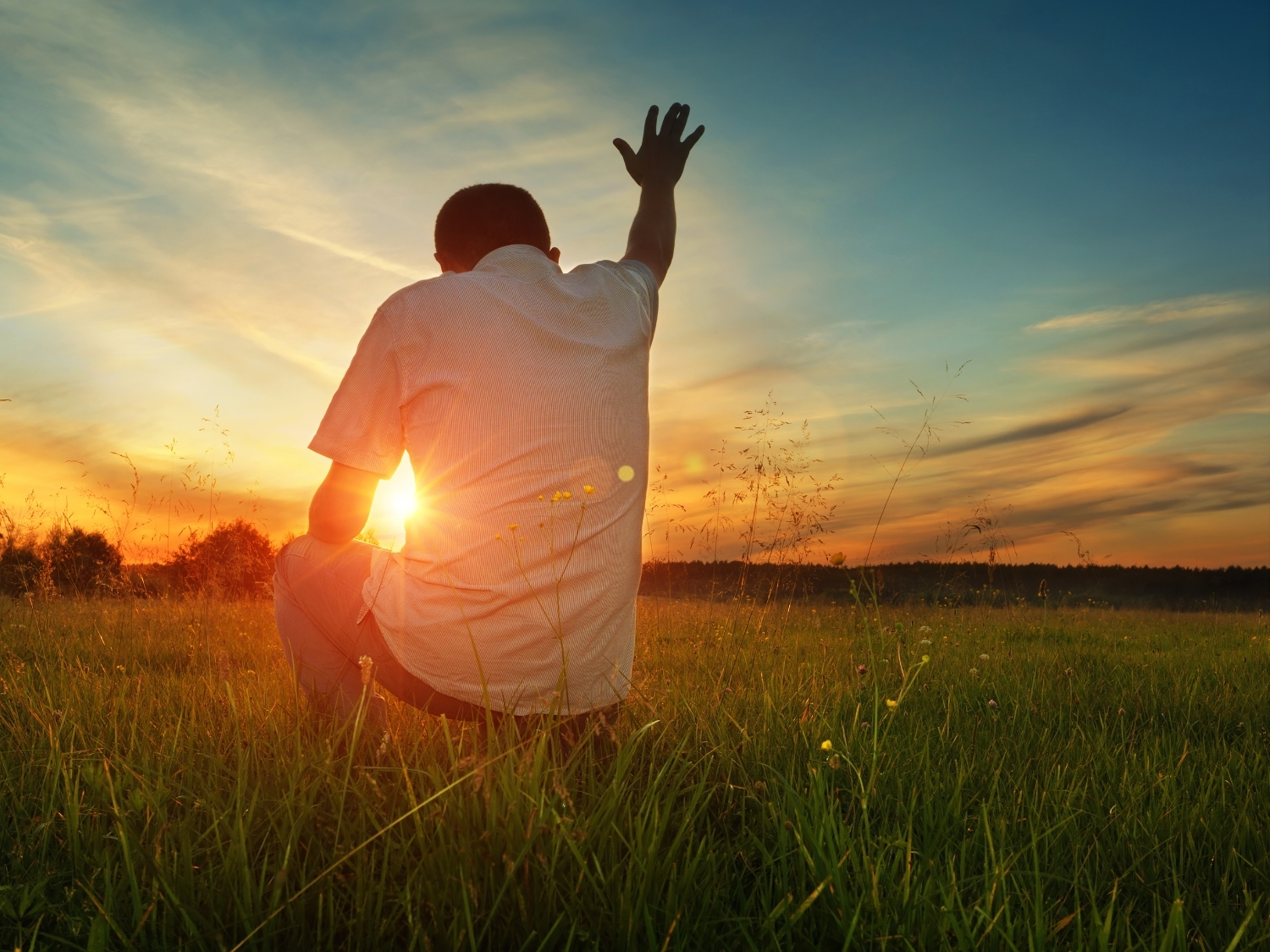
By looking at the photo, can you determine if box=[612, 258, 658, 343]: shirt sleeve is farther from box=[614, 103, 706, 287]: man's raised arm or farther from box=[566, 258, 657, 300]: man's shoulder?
box=[614, 103, 706, 287]: man's raised arm

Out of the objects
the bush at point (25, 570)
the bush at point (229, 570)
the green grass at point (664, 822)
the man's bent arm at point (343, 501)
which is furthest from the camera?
the bush at point (229, 570)

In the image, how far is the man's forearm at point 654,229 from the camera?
288 cm

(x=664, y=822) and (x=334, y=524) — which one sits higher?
(x=334, y=524)

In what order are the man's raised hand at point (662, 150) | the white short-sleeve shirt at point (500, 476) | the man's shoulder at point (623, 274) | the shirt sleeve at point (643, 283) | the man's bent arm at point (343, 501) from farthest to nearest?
the man's raised hand at point (662, 150), the shirt sleeve at point (643, 283), the man's shoulder at point (623, 274), the man's bent arm at point (343, 501), the white short-sleeve shirt at point (500, 476)

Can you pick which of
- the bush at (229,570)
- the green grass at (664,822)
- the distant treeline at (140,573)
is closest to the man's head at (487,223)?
the green grass at (664,822)

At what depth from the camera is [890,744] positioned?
2.45m

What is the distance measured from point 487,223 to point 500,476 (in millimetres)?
869

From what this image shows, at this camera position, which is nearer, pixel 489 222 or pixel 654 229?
pixel 489 222

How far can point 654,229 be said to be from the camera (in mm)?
2971

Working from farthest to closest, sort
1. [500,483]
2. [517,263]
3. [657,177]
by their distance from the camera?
[657,177]
[517,263]
[500,483]

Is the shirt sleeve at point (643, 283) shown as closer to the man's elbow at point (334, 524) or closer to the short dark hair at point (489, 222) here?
the short dark hair at point (489, 222)

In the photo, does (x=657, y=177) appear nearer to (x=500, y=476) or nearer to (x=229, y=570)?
(x=500, y=476)

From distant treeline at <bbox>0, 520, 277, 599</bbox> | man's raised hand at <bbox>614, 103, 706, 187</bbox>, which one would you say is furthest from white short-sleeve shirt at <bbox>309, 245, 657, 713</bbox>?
distant treeline at <bbox>0, 520, 277, 599</bbox>

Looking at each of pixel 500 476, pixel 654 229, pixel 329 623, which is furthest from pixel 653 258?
pixel 329 623
